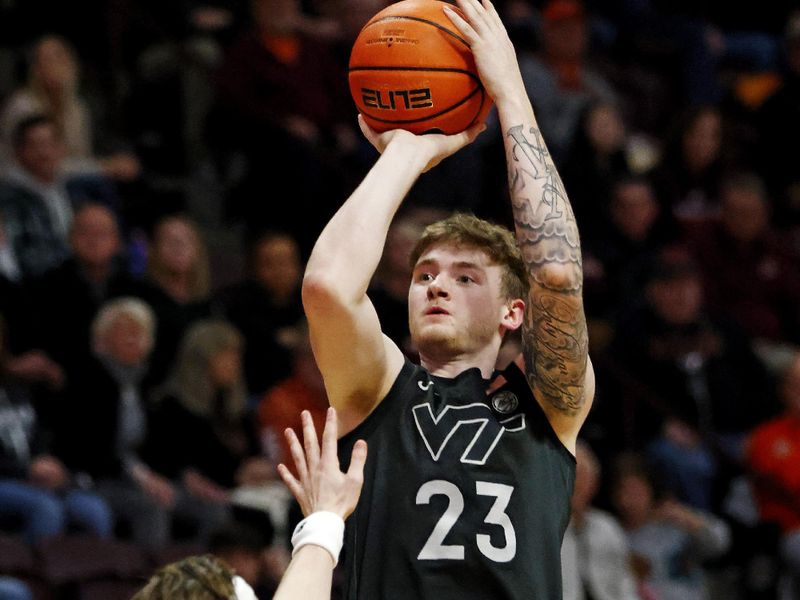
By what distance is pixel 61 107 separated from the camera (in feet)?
28.9

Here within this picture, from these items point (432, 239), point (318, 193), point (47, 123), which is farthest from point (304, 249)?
point (432, 239)

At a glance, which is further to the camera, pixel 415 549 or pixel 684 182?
pixel 684 182

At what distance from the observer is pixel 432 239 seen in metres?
3.89

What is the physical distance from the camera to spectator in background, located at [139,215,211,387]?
7.99 meters

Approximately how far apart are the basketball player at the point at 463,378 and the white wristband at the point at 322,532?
17.1 inches

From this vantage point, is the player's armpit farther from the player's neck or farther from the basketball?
the basketball

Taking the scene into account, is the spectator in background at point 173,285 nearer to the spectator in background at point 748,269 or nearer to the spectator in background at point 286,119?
the spectator in background at point 286,119

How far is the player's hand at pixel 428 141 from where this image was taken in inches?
145

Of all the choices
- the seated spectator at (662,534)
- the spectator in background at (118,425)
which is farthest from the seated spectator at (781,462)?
the spectator in background at (118,425)

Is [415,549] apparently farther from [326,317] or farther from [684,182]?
[684,182]

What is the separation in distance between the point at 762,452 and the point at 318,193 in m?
3.12

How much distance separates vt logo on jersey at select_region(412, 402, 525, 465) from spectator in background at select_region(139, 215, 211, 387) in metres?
4.38

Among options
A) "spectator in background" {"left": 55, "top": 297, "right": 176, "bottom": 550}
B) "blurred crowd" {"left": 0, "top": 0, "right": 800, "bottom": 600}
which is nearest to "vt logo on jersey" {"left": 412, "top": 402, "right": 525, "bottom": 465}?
"blurred crowd" {"left": 0, "top": 0, "right": 800, "bottom": 600}

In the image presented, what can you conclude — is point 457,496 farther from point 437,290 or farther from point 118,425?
point 118,425
